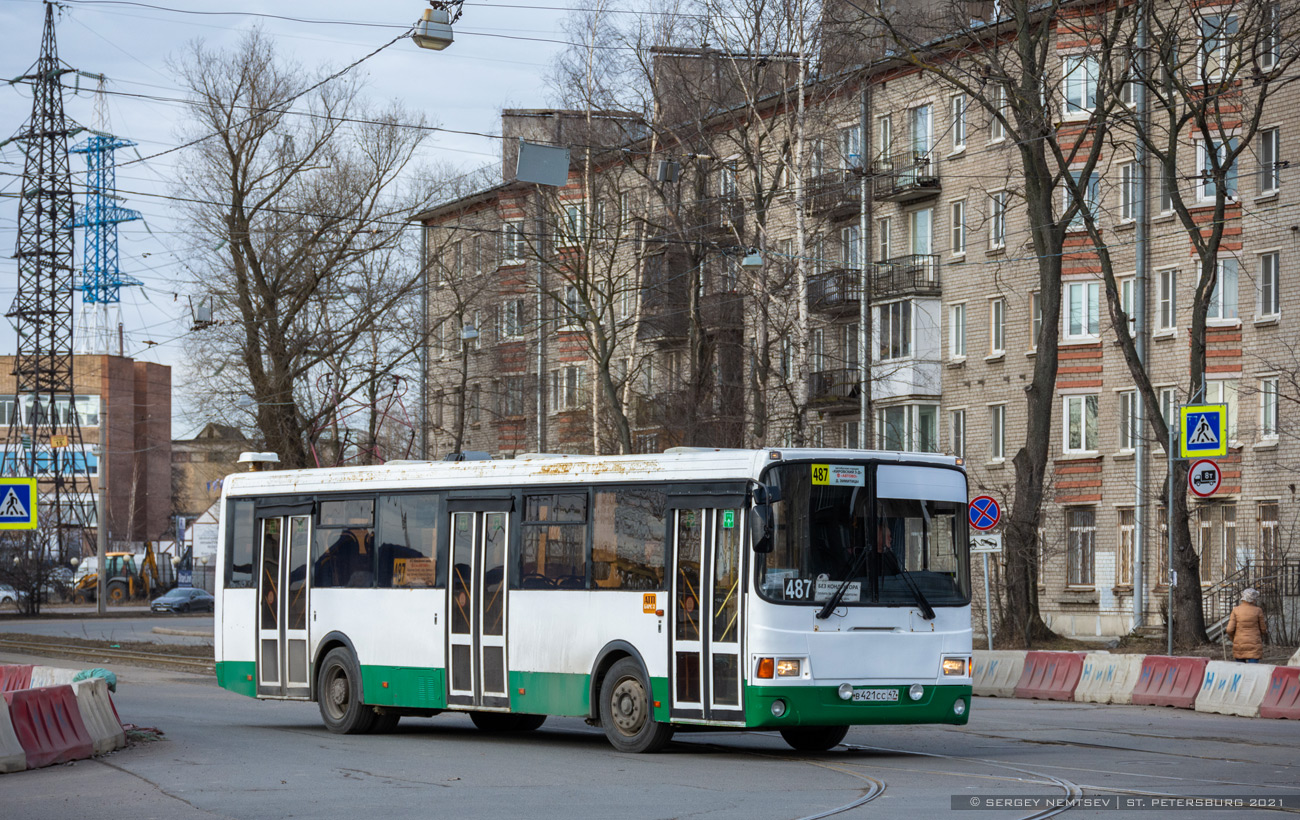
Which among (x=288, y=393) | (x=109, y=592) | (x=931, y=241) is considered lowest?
(x=109, y=592)

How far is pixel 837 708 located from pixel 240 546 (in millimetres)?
8464

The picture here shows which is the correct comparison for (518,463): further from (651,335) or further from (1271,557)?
(651,335)

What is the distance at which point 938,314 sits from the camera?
167 ft

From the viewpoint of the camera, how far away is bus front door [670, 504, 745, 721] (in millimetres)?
14297

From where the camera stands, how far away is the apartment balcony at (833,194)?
40.9 metres

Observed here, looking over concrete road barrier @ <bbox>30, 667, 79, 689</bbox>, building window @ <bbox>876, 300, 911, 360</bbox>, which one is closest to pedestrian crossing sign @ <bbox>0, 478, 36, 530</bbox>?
concrete road barrier @ <bbox>30, 667, 79, 689</bbox>

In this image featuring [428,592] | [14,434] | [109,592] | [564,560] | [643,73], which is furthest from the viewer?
[14,434]

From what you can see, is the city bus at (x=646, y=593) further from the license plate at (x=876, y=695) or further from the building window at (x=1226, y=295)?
the building window at (x=1226, y=295)

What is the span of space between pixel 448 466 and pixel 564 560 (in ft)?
6.82

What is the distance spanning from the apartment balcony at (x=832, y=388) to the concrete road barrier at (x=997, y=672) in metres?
25.2

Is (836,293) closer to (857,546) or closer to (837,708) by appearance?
(857,546)

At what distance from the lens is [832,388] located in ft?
172

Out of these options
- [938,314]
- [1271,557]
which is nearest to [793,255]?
[1271,557]

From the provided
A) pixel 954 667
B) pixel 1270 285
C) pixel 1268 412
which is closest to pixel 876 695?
pixel 954 667
